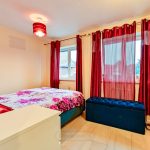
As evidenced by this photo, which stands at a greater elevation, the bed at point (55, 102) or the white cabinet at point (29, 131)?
the white cabinet at point (29, 131)

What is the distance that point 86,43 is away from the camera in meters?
3.37

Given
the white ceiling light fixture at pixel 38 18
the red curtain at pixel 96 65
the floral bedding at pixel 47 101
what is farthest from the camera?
the red curtain at pixel 96 65

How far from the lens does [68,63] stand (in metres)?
3.94

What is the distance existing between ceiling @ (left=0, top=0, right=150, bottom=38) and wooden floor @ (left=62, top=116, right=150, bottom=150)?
90.9 inches

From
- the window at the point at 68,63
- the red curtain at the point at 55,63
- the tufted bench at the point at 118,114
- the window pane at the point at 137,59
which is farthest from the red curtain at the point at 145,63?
the red curtain at the point at 55,63

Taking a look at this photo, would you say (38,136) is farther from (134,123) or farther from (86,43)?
(86,43)

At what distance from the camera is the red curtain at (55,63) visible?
3.89m

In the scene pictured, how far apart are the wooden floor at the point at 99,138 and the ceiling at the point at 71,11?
2.31 metres

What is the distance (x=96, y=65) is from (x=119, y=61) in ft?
1.86

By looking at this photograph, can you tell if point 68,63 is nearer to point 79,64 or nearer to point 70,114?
point 79,64

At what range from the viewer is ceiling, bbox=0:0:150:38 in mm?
2086

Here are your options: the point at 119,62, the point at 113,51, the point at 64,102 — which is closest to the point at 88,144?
the point at 64,102

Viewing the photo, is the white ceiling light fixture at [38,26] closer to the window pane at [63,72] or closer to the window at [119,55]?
the window at [119,55]

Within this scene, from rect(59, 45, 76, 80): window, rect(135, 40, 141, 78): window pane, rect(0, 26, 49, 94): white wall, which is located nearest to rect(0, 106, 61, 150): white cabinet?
rect(135, 40, 141, 78): window pane
